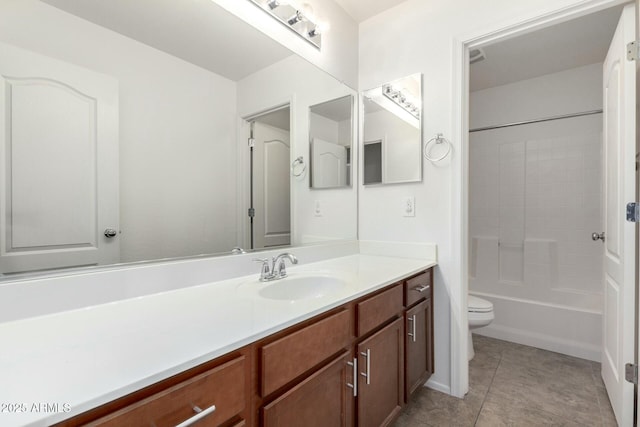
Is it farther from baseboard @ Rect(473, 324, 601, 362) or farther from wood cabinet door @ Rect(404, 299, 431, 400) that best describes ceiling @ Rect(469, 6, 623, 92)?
baseboard @ Rect(473, 324, 601, 362)

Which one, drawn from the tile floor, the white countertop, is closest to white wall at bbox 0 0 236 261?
the white countertop

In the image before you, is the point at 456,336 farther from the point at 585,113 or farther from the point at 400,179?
the point at 585,113

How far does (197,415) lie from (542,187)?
3.29 metres

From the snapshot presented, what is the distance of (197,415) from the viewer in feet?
1.98

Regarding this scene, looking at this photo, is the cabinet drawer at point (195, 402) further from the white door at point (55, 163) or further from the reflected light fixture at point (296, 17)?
the reflected light fixture at point (296, 17)

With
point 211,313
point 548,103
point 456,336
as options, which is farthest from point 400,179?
point 548,103

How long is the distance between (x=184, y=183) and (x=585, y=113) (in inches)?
125

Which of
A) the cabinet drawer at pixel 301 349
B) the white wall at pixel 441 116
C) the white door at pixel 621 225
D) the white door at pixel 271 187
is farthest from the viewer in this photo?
the white wall at pixel 441 116

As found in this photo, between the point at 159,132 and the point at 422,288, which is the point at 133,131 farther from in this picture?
the point at 422,288

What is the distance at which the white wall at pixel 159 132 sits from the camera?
901 millimetres

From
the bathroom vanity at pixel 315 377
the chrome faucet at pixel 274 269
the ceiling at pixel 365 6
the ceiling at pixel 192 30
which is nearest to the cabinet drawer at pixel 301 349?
the bathroom vanity at pixel 315 377

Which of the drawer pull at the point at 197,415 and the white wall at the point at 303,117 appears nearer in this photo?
the drawer pull at the point at 197,415

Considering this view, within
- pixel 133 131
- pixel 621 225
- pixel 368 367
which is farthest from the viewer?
pixel 621 225

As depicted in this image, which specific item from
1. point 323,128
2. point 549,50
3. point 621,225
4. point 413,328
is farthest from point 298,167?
point 549,50
